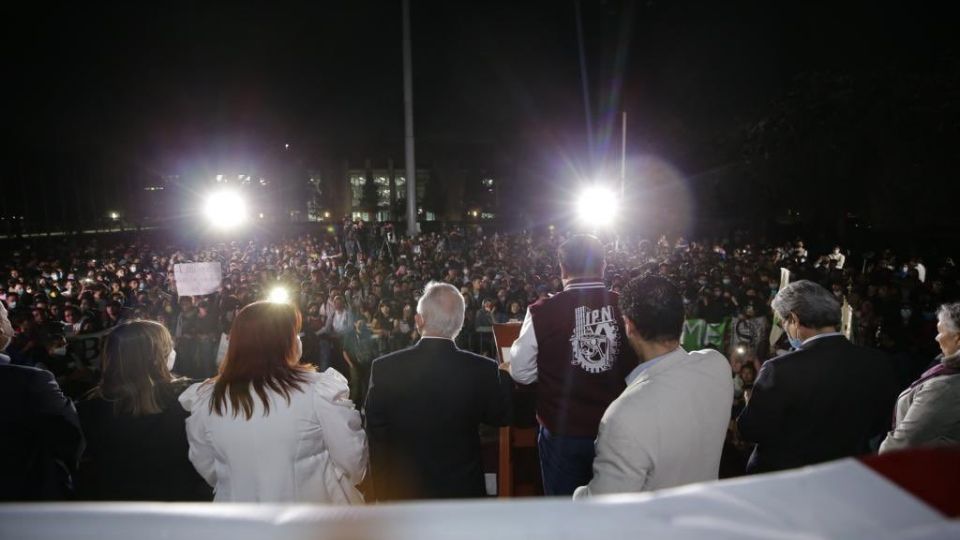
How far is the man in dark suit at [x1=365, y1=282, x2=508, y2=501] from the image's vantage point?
2.54m

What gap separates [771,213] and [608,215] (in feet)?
44.9

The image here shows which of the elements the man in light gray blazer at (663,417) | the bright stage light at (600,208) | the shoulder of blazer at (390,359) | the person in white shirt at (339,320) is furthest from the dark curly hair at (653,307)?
the bright stage light at (600,208)

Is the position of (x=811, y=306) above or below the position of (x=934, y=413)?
above

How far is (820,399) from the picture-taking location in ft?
7.70

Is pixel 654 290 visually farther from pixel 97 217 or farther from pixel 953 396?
pixel 97 217

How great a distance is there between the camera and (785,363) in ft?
7.85

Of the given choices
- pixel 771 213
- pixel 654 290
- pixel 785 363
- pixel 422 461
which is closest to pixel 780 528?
pixel 654 290

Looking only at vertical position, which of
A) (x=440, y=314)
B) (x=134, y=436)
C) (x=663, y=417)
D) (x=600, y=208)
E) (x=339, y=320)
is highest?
(x=600, y=208)

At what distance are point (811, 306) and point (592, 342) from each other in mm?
1019

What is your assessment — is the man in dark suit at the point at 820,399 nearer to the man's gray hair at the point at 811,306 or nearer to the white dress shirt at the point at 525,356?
the man's gray hair at the point at 811,306

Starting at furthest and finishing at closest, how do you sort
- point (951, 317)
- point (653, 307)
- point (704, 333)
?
1. point (704, 333)
2. point (951, 317)
3. point (653, 307)

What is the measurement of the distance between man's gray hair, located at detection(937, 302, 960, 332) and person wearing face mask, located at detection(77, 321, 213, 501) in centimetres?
372

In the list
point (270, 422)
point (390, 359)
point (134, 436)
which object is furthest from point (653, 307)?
point (134, 436)

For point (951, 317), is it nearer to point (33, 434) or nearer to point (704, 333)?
point (33, 434)
